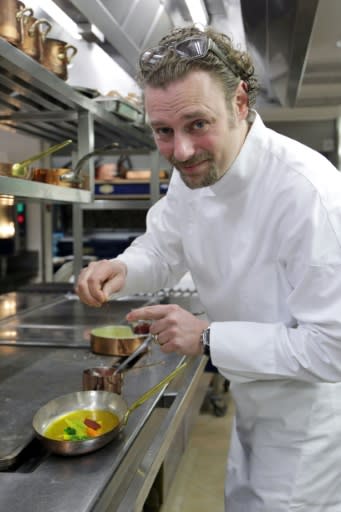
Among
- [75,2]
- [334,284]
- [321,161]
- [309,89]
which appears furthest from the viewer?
[309,89]

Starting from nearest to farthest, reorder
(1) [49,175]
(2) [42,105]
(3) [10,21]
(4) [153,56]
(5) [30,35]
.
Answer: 1. (4) [153,56]
2. (3) [10,21]
3. (5) [30,35]
4. (1) [49,175]
5. (2) [42,105]

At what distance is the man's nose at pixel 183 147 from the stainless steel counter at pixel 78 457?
591 mm

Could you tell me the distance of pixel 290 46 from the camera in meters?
2.26

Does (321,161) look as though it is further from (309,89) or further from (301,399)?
(309,89)

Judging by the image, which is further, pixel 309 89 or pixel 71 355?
pixel 309 89

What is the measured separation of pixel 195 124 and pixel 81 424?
670mm

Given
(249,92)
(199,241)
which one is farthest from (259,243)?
(249,92)

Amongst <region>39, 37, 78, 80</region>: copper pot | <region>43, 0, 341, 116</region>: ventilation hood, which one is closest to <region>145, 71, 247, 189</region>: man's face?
<region>39, 37, 78, 80</region>: copper pot

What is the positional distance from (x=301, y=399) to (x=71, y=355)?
0.77 m

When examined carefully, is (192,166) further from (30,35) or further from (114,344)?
(30,35)

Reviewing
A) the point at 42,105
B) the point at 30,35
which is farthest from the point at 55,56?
the point at 42,105

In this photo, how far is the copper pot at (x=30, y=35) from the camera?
4.88 ft

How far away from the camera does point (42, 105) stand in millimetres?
2023

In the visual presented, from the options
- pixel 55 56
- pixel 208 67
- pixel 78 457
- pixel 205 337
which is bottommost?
pixel 78 457
